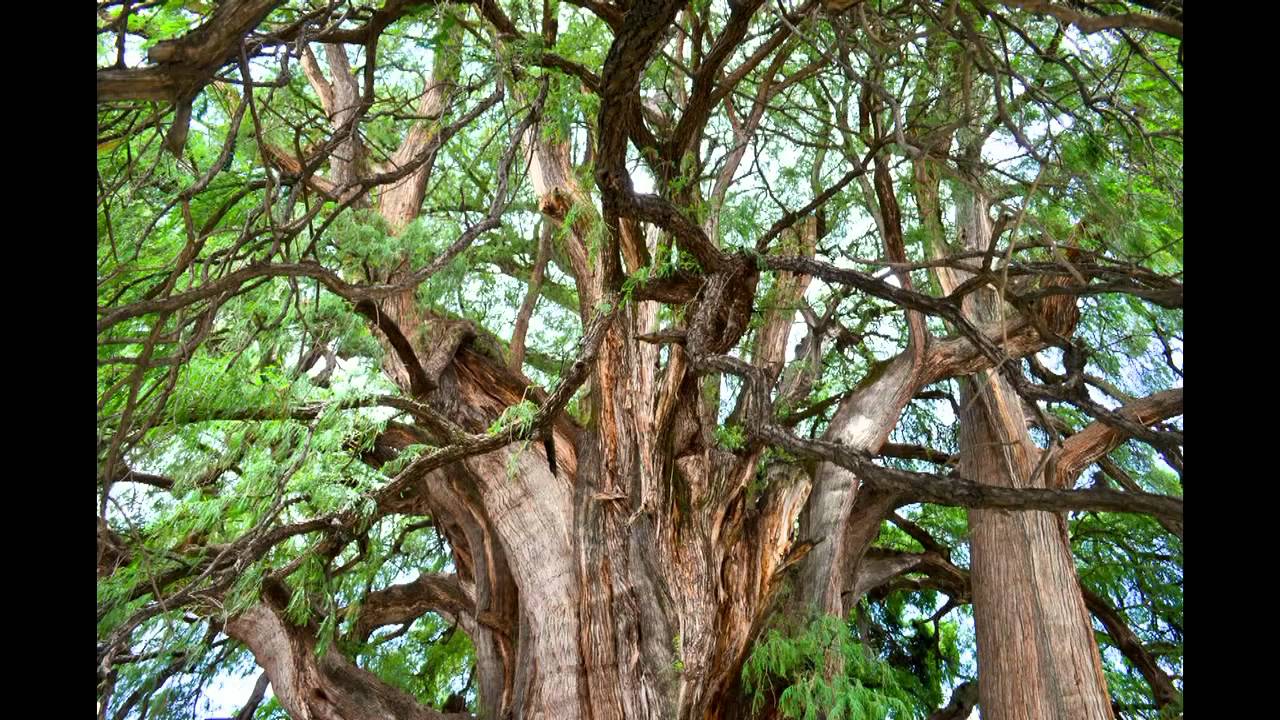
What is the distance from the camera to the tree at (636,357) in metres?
2.54

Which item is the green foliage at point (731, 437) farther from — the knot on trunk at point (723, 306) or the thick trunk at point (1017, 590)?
the thick trunk at point (1017, 590)

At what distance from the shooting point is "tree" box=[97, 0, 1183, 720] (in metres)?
2.54

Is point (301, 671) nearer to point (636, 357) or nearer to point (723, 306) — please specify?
point (636, 357)

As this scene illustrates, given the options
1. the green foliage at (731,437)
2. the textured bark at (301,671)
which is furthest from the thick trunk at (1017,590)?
the textured bark at (301,671)

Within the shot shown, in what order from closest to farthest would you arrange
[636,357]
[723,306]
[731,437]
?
[723,306] → [636,357] → [731,437]

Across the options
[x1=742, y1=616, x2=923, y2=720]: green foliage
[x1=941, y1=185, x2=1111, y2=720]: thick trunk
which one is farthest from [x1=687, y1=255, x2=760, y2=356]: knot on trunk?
[x1=941, y1=185, x2=1111, y2=720]: thick trunk

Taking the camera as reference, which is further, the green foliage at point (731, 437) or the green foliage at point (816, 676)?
the green foliage at point (731, 437)

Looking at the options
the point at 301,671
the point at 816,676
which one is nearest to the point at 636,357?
the point at 816,676

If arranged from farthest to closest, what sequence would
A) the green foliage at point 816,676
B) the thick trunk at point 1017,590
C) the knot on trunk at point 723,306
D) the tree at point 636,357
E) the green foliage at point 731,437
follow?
the thick trunk at point 1017,590
the green foliage at point 731,437
the green foliage at point 816,676
the knot on trunk at point 723,306
the tree at point 636,357

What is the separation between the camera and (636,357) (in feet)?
12.8

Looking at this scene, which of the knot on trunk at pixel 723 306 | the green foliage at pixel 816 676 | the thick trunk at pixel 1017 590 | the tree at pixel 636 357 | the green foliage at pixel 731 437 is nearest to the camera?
the tree at pixel 636 357

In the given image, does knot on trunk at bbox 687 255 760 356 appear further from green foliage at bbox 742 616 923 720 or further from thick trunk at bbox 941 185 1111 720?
thick trunk at bbox 941 185 1111 720

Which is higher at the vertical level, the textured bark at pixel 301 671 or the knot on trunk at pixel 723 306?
the knot on trunk at pixel 723 306
